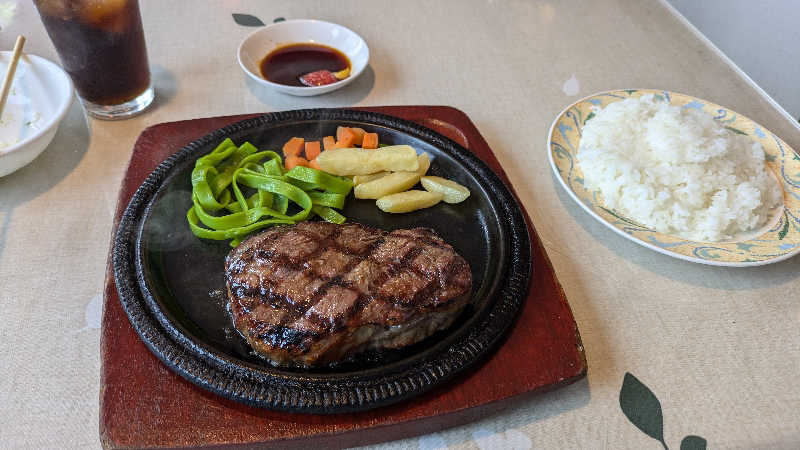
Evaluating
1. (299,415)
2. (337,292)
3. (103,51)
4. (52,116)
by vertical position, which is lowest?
(299,415)

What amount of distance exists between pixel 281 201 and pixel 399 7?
6.84 feet

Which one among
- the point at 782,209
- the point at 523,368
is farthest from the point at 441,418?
the point at 782,209

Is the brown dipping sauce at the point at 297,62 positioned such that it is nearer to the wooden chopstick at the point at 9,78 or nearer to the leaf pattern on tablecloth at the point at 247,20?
the leaf pattern on tablecloth at the point at 247,20

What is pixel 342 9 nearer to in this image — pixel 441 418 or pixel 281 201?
pixel 281 201

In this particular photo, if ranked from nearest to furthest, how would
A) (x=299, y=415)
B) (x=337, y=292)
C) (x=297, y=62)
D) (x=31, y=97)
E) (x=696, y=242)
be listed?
(x=299, y=415)
(x=337, y=292)
(x=696, y=242)
(x=31, y=97)
(x=297, y=62)

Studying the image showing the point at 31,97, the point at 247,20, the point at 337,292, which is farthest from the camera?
the point at 247,20

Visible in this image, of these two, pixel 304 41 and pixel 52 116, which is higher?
pixel 304 41

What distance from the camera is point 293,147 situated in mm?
2367

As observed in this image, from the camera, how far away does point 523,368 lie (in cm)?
169

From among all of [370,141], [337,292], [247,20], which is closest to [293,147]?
[370,141]

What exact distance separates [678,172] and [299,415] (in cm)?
181

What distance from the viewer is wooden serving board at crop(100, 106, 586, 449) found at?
1.50 metres

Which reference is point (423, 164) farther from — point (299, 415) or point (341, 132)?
point (299, 415)

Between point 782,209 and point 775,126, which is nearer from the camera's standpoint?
point 782,209
